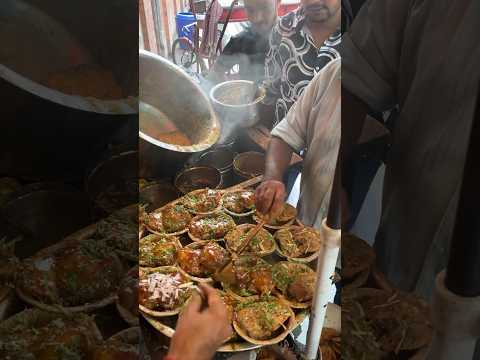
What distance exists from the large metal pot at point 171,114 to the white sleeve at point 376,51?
0.81 feet

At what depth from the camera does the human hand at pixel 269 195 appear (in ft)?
2.30

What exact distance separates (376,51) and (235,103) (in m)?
0.30

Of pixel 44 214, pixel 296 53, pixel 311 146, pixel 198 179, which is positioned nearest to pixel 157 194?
pixel 198 179

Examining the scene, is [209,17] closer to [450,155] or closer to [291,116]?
[291,116]

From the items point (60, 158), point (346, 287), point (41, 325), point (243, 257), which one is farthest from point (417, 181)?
point (41, 325)

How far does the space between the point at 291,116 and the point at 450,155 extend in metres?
0.29

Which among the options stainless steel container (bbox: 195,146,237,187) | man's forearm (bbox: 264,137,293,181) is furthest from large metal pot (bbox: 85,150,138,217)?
man's forearm (bbox: 264,137,293,181)

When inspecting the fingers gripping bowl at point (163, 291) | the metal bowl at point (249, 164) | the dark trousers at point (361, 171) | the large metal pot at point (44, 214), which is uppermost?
the dark trousers at point (361, 171)

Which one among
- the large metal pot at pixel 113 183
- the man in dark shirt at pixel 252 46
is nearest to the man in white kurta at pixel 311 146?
the man in dark shirt at pixel 252 46

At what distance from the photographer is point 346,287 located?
2.05 ft

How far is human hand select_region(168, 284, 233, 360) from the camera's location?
22.7 inches

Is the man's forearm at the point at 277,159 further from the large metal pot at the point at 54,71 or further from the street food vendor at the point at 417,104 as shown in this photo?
the large metal pot at the point at 54,71

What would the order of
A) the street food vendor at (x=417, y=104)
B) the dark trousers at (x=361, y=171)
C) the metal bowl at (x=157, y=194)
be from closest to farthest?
the street food vendor at (x=417, y=104), the dark trousers at (x=361, y=171), the metal bowl at (x=157, y=194)

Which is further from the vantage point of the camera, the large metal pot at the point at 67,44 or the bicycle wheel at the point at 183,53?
the bicycle wheel at the point at 183,53
